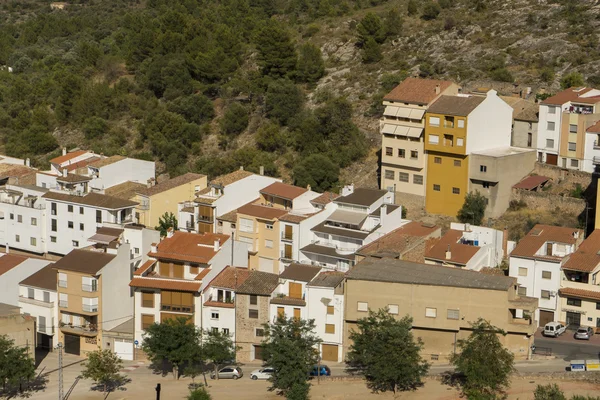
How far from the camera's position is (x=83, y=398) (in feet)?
153

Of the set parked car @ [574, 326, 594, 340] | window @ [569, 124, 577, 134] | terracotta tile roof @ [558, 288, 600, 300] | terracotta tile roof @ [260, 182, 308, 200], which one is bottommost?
parked car @ [574, 326, 594, 340]

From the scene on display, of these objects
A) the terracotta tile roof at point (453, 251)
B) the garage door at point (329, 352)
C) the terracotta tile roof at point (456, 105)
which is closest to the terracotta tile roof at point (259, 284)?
the garage door at point (329, 352)

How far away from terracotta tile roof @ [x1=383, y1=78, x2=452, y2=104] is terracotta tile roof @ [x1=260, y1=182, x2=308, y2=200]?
7613mm

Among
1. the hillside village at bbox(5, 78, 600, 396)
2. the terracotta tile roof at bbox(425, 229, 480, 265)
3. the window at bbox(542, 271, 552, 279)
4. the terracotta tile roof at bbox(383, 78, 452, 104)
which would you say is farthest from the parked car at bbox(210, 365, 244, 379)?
the terracotta tile roof at bbox(383, 78, 452, 104)

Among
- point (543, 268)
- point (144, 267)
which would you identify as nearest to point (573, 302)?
point (543, 268)

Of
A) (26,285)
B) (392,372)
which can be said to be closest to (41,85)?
(26,285)

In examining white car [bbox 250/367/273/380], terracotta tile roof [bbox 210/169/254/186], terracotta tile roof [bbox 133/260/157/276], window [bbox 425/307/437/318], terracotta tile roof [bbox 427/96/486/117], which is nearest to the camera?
white car [bbox 250/367/273/380]

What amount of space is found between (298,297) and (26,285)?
1284cm

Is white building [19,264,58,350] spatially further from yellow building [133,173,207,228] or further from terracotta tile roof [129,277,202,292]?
yellow building [133,173,207,228]

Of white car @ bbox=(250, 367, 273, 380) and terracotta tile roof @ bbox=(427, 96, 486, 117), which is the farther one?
terracotta tile roof @ bbox=(427, 96, 486, 117)

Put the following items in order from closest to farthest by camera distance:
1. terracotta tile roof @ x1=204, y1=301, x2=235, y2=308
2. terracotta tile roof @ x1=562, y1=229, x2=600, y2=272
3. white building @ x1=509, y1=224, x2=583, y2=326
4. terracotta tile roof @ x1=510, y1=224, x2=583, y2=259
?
terracotta tile roof @ x1=204, y1=301, x2=235, y2=308, terracotta tile roof @ x1=562, y1=229, x2=600, y2=272, white building @ x1=509, y1=224, x2=583, y2=326, terracotta tile roof @ x1=510, y1=224, x2=583, y2=259

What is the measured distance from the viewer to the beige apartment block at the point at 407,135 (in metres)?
59.8

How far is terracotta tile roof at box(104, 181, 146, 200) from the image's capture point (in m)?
61.3

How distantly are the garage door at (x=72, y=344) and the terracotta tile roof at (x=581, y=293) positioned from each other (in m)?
21.3
